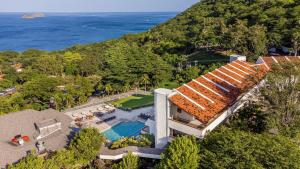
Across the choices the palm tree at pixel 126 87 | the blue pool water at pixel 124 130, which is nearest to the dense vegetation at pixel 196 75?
the palm tree at pixel 126 87

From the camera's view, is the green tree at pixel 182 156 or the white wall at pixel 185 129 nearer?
the green tree at pixel 182 156

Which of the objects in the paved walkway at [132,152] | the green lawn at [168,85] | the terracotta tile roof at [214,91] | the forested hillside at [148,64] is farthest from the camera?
the green lawn at [168,85]

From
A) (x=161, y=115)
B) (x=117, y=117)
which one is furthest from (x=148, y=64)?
(x=161, y=115)

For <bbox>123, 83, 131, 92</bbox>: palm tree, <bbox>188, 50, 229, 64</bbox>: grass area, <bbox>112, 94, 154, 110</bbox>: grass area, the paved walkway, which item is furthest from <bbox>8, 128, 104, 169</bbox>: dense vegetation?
<bbox>188, 50, 229, 64</bbox>: grass area

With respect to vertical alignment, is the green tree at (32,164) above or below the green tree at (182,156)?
below

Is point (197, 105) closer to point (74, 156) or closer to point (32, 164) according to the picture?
point (74, 156)

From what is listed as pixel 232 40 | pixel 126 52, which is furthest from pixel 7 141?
pixel 232 40

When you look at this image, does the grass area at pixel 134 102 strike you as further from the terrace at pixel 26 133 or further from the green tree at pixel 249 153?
the green tree at pixel 249 153
